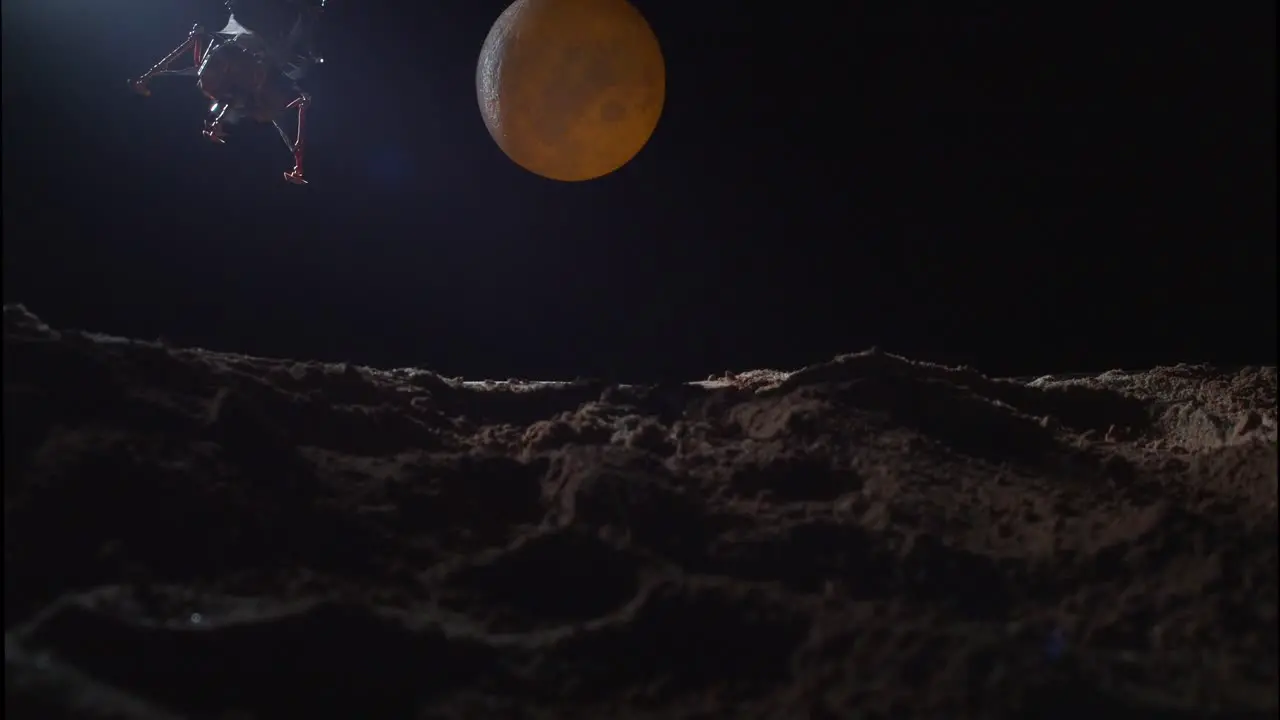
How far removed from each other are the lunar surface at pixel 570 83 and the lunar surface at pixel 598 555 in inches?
59.9

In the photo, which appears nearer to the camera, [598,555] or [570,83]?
[598,555]

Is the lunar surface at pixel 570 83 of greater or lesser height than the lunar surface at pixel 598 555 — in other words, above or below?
above

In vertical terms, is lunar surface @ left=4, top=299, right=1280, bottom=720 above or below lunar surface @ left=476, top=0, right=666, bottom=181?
below

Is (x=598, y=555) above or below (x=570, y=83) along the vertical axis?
below

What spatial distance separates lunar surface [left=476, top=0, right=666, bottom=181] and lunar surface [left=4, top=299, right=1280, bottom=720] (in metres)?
1.52

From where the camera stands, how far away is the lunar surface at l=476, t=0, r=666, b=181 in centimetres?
359

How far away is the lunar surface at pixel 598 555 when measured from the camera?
1.60 m

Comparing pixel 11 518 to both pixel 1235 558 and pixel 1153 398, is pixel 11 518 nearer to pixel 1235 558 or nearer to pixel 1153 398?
pixel 1235 558

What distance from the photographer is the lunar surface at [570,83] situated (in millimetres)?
3592

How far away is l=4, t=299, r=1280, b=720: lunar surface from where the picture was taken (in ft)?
5.25

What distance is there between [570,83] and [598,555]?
2276mm

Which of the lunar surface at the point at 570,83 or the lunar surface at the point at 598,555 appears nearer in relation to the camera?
the lunar surface at the point at 598,555

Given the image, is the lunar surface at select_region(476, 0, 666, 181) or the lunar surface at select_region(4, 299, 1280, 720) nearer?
the lunar surface at select_region(4, 299, 1280, 720)

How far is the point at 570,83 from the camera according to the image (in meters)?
3.59
